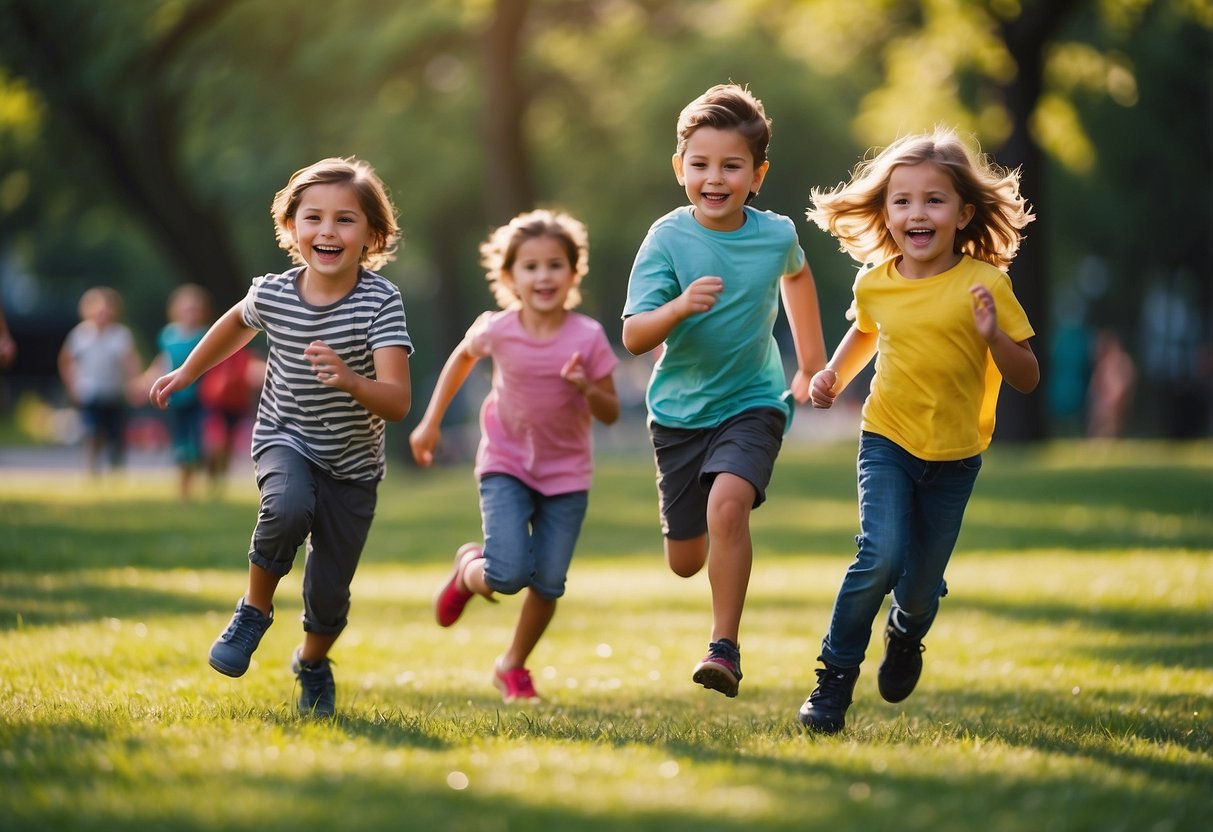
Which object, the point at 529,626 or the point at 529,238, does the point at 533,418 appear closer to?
the point at 529,238

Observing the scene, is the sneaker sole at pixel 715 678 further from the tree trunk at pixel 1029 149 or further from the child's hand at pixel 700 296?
the tree trunk at pixel 1029 149

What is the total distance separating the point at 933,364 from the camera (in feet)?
19.3

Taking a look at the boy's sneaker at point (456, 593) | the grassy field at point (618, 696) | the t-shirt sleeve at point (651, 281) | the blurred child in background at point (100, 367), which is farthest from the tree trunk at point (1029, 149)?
the t-shirt sleeve at point (651, 281)

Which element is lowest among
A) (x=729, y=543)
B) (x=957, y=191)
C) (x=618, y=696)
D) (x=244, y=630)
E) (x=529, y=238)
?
(x=618, y=696)

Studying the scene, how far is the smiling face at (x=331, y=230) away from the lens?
6195mm

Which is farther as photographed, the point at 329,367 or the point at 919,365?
the point at 919,365

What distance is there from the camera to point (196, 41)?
81.4 feet

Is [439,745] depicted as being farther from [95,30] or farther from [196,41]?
[196,41]

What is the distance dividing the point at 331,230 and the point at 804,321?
1.94 metres

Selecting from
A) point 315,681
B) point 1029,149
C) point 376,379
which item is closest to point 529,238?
point 376,379

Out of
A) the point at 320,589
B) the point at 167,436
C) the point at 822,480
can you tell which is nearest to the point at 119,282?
the point at 167,436

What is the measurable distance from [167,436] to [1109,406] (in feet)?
81.0

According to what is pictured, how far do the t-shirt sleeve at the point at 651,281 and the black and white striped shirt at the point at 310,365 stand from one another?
891 mm

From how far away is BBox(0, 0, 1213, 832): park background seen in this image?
4.32m
